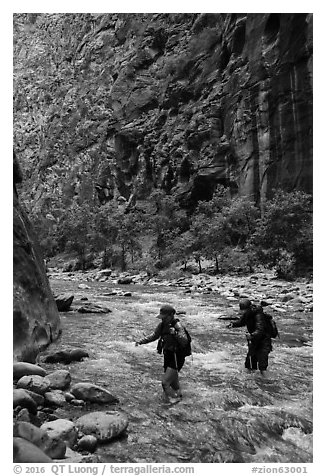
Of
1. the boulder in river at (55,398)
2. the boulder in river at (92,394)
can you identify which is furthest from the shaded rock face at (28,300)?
the boulder in river at (92,394)

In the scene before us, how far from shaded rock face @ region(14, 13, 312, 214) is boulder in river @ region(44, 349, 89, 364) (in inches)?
678

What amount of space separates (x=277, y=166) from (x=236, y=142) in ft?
25.2

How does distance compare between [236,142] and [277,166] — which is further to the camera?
[236,142]

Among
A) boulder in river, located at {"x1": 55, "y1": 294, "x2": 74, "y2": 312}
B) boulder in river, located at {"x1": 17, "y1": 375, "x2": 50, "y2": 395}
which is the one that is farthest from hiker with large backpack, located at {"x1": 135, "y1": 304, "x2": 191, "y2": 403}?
boulder in river, located at {"x1": 55, "y1": 294, "x2": 74, "y2": 312}

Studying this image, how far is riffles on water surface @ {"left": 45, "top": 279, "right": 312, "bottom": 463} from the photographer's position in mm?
4336

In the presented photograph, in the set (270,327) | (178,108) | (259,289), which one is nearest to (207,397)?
(270,327)

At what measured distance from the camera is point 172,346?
570cm

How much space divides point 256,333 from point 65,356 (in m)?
3.60

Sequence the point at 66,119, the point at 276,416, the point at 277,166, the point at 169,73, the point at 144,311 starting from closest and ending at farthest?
1. the point at 276,416
2. the point at 144,311
3. the point at 277,166
4. the point at 169,73
5. the point at 66,119

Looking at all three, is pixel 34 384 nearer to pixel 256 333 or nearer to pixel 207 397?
pixel 207 397
